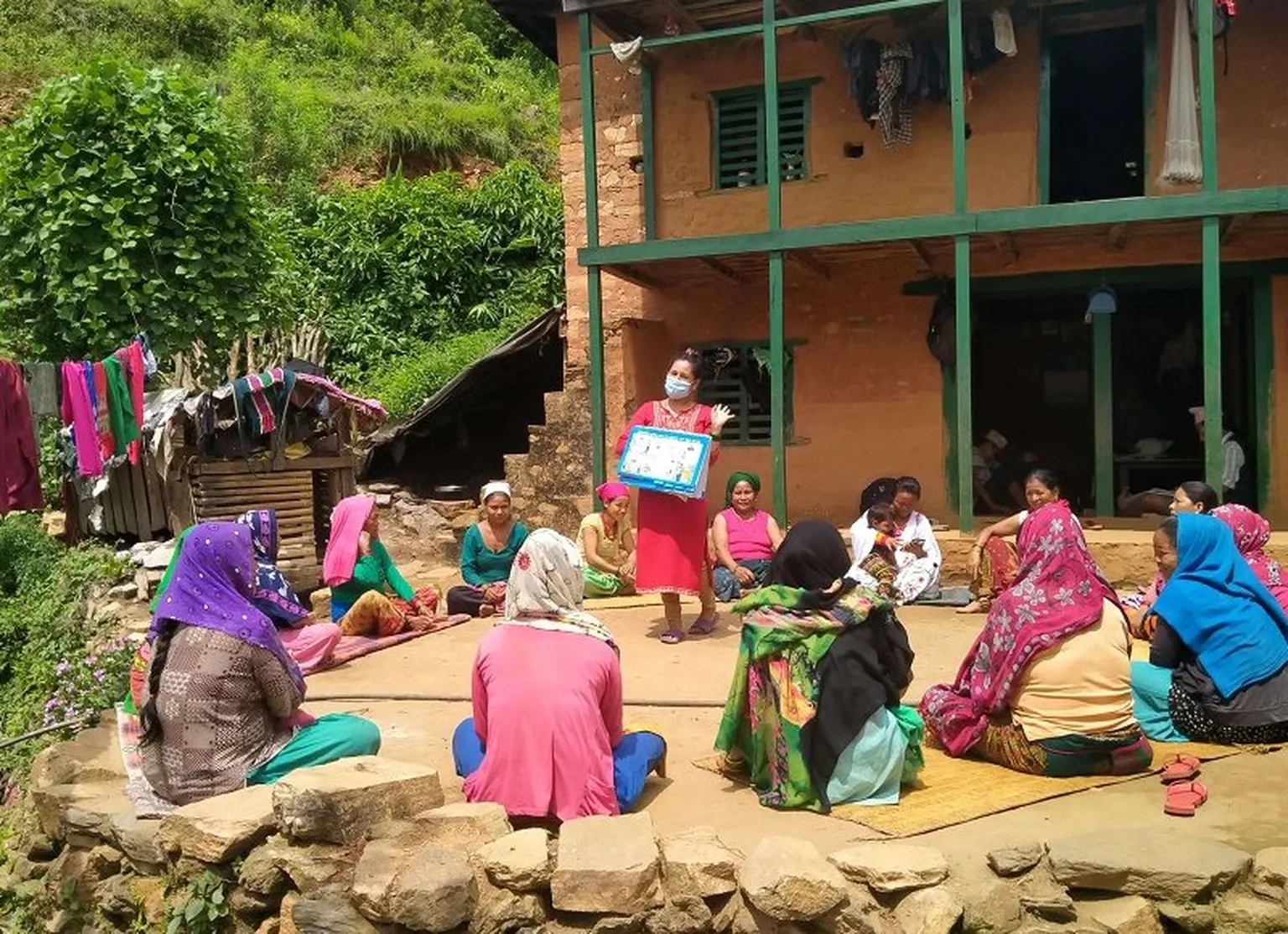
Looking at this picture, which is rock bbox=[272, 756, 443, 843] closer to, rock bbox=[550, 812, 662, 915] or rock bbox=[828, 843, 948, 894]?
rock bbox=[550, 812, 662, 915]

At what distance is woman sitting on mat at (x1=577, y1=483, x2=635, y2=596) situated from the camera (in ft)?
27.8

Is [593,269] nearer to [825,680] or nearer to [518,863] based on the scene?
[825,680]

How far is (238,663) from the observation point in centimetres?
382

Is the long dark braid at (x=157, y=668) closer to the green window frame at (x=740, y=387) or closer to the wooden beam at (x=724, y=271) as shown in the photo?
the wooden beam at (x=724, y=271)

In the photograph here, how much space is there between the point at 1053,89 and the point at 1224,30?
2.51 meters

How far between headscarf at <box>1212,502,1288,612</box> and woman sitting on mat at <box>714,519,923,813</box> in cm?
262

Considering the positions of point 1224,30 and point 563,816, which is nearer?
point 563,816

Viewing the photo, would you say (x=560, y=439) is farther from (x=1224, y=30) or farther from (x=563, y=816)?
(x=563, y=816)

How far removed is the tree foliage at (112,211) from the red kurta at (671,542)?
563 cm

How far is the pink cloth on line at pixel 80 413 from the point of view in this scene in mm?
8211

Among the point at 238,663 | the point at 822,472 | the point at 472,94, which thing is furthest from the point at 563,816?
the point at 472,94

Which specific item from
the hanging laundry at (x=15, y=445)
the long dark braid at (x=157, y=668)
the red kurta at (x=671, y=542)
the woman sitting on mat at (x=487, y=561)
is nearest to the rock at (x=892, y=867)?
the long dark braid at (x=157, y=668)

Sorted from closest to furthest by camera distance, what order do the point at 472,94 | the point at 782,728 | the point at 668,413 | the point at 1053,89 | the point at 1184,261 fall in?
the point at 782,728 < the point at 668,413 < the point at 1184,261 < the point at 1053,89 < the point at 472,94

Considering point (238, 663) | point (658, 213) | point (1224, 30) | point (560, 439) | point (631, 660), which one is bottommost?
point (631, 660)
